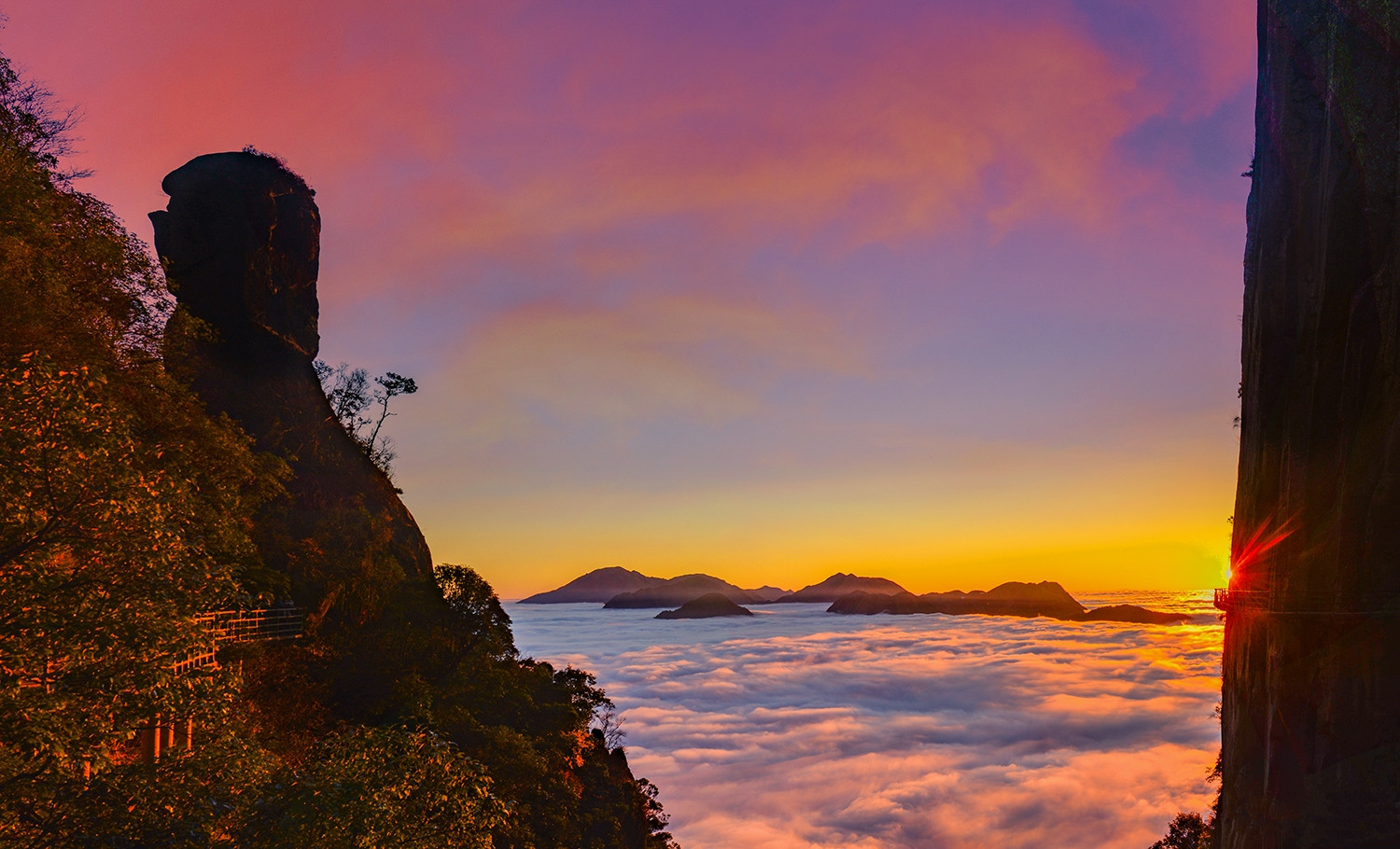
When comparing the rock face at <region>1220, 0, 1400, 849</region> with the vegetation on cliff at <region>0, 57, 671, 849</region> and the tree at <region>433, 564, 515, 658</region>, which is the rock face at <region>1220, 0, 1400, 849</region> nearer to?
the vegetation on cliff at <region>0, 57, 671, 849</region>

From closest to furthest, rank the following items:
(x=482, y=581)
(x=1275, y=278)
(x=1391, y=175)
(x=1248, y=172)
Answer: (x=1391, y=175)
(x=1275, y=278)
(x=1248, y=172)
(x=482, y=581)

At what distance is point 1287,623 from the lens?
77.9ft

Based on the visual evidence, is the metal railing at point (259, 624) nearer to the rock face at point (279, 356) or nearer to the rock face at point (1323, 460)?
the rock face at point (279, 356)

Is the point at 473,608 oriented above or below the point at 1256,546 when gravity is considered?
below

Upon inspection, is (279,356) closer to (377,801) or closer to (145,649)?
(377,801)

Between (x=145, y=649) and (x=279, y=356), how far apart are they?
161ft

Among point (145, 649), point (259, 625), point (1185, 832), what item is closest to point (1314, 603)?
point (145, 649)

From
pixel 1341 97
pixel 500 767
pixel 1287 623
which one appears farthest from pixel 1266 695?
pixel 500 767

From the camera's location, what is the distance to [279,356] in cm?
5438

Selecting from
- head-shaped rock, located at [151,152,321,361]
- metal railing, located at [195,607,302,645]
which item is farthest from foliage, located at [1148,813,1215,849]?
head-shaped rock, located at [151,152,321,361]

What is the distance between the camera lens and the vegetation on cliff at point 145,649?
1109 centimetres

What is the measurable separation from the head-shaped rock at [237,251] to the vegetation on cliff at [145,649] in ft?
63.8

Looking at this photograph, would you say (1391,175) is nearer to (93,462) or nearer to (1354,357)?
(1354,357)

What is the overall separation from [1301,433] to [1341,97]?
1090cm
